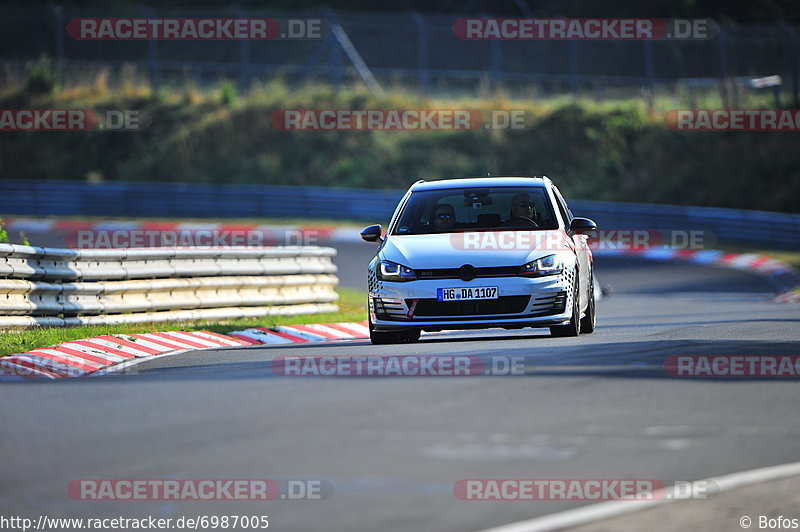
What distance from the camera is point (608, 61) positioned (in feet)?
136

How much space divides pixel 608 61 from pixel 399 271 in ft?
97.6

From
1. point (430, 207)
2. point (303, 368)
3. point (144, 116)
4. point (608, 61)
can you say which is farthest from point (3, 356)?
point (144, 116)

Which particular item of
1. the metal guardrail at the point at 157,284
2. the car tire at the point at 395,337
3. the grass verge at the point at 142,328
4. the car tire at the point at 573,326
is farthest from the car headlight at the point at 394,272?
the metal guardrail at the point at 157,284

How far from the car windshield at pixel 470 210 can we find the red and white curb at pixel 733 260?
12583 millimetres

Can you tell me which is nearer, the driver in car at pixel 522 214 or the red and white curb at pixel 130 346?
the red and white curb at pixel 130 346

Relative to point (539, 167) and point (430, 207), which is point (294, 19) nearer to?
point (539, 167)

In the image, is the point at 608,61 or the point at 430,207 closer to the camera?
the point at 430,207

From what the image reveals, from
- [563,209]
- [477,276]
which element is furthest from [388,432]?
[563,209]

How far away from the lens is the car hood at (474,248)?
12.8 metres

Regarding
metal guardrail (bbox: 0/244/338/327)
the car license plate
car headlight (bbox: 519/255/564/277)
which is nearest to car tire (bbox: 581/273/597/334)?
car headlight (bbox: 519/255/564/277)

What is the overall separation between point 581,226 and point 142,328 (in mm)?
4837

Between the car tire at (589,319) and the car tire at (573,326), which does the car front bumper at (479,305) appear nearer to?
the car tire at (573,326)

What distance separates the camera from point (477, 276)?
12781 millimetres

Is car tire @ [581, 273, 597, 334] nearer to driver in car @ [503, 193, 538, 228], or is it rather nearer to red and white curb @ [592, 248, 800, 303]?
driver in car @ [503, 193, 538, 228]
